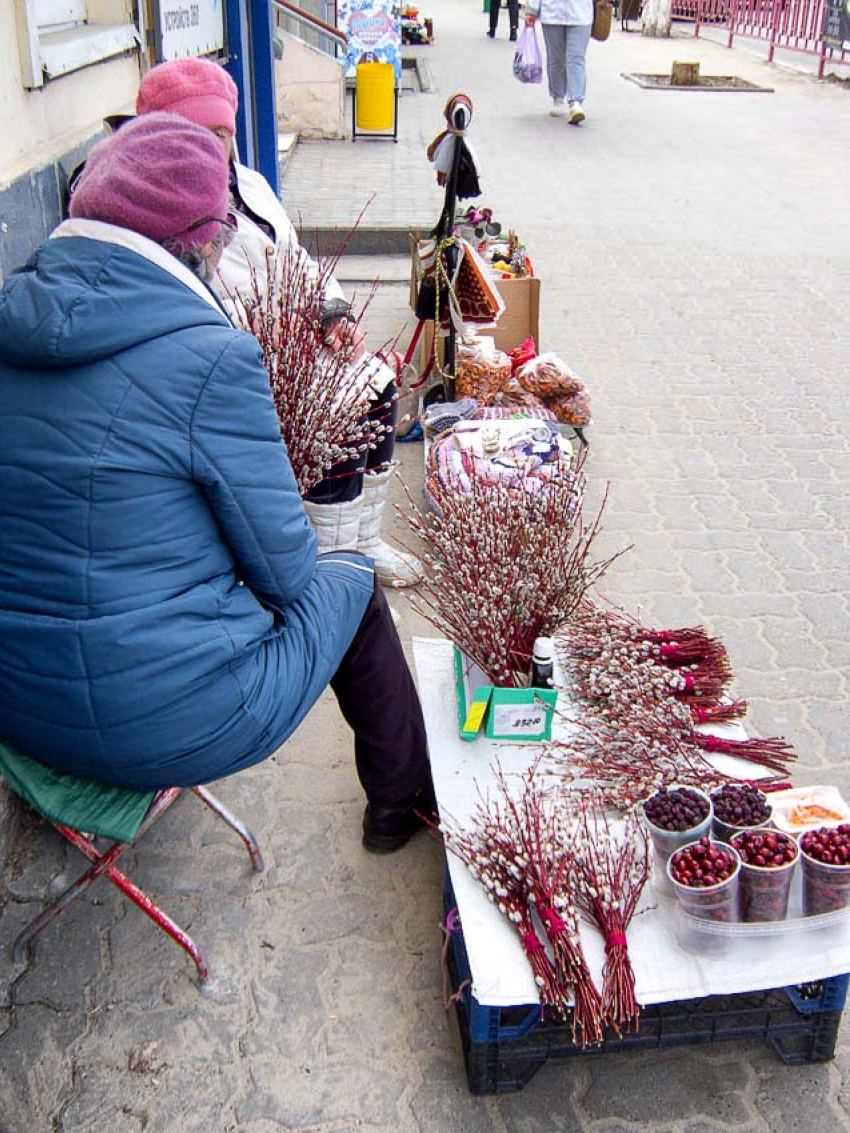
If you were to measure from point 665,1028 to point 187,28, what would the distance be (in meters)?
5.37

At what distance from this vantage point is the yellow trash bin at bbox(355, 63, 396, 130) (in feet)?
38.0

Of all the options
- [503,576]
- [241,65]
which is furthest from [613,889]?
[241,65]

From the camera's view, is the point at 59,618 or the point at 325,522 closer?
the point at 59,618

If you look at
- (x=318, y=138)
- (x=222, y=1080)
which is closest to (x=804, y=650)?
(x=222, y=1080)

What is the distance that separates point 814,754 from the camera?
10.8ft

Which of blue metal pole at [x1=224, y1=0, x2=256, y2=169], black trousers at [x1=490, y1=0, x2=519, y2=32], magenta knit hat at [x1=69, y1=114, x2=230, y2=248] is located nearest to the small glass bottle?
magenta knit hat at [x1=69, y1=114, x2=230, y2=248]

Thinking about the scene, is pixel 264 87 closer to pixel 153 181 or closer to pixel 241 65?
pixel 241 65

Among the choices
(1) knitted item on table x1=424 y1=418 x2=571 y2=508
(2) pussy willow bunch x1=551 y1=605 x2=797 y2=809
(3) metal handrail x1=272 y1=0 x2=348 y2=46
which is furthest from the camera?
(3) metal handrail x1=272 y1=0 x2=348 y2=46

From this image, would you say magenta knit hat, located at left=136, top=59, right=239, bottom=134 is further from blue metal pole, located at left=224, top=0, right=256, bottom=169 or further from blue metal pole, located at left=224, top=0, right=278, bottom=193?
blue metal pole, located at left=224, top=0, right=278, bottom=193

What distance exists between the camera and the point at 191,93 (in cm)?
336

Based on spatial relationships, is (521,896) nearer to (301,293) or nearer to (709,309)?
(301,293)

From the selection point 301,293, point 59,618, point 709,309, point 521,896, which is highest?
point 301,293

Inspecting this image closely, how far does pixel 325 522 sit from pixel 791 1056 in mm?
1917

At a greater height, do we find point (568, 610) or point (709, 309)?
point (568, 610)
